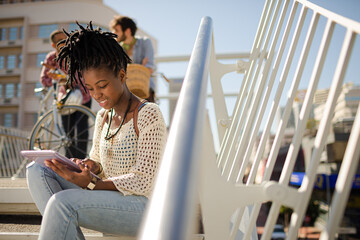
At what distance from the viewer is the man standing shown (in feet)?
9.64

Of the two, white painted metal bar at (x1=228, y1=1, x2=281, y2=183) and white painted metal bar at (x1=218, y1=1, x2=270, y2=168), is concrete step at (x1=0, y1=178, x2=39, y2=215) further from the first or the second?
white painted metal bar at (x1=228, y1=1, x2=281, y2=183)

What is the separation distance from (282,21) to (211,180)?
3.23 ft

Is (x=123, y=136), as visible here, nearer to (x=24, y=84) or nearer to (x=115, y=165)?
(x=115, y=165)

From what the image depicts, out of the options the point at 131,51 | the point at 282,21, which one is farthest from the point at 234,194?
the point at 131,51

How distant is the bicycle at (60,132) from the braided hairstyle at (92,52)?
1725mm

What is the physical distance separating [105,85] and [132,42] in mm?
1772

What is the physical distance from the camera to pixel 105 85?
138 centimetres

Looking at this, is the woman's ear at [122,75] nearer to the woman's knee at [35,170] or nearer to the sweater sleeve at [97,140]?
the sweater sleeve at [97,140]

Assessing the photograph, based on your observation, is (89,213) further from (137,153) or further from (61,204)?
(137,153)

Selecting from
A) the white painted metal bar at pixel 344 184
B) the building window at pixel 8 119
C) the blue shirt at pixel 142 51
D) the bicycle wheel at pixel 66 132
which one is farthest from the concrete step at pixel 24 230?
the building window at pixel 8 119

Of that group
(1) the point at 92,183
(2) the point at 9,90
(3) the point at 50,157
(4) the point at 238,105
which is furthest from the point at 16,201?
(2) the point at 9,90

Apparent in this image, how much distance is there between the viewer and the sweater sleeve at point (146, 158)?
1224 millimetres

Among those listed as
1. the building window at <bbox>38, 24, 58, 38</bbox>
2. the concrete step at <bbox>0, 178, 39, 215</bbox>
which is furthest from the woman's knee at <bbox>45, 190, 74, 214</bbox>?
the building window at <bbox>38, 24, 58, 38</bbox>

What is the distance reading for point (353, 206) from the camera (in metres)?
19.4
